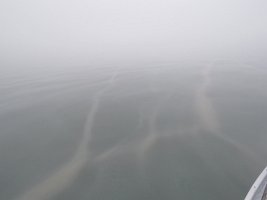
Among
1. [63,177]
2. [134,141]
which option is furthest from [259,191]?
[63,177]

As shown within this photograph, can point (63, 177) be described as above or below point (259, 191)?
below

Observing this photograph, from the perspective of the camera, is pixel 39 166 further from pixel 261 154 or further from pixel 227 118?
pixel 227 118

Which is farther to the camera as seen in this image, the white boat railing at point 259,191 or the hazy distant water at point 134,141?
the hazy distant water at point 134,141

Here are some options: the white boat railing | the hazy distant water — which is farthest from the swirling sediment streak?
the white boat railing

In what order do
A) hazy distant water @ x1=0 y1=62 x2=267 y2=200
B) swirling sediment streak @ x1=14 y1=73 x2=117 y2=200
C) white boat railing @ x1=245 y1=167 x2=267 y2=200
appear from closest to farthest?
white boat railing @ x1=245 y1=167 x2=267 y2=200
swirling sediment streak @ x1=14 y1=73 x2=117 y2=200
hazy distant water @ x1=0 y1=62 x2=267 y2=200

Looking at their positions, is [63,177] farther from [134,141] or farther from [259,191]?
[259,191]

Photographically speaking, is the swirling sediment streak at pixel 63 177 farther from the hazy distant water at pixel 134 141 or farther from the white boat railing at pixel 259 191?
the white boat railing at pixel 259 191

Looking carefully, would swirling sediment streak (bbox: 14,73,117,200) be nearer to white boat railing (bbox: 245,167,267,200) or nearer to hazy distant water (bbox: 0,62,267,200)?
hazy distant water (bbox: 0,62,267,200)

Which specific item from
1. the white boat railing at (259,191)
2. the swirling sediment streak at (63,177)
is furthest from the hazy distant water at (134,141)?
the white boat railing at (259,191)
